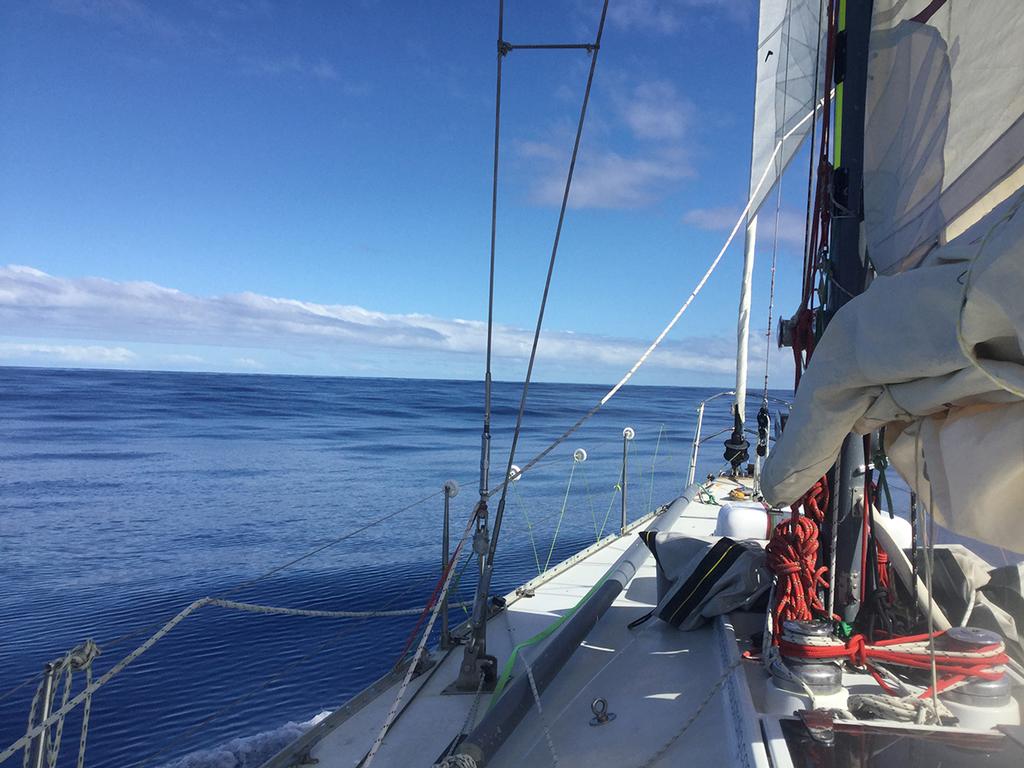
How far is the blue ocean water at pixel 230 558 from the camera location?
5.07m

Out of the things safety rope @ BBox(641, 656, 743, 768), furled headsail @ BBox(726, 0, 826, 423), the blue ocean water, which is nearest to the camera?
safety rope @ BBox(641, 656, 743, 768)

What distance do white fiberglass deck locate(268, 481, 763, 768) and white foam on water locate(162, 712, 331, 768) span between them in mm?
1272

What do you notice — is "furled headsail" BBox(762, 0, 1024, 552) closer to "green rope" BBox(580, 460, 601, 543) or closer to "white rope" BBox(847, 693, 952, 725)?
"white rope" BBox(847, 693, 952, 725)

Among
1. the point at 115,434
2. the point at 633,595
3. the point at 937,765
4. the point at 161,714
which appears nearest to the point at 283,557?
the point at 161,714

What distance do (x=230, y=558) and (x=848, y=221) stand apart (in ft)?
28.0

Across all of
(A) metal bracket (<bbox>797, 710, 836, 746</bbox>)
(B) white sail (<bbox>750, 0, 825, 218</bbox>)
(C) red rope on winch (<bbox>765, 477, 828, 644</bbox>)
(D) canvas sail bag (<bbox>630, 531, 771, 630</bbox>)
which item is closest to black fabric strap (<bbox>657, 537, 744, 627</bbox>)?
(D) canvas sail bag (<bbox>630, 531, 771, 630</bbox>)

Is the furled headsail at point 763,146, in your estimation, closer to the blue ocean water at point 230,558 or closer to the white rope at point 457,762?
the blue ocean water at point 230,558

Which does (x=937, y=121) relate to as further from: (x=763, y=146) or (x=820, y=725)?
(x=763, y=146)

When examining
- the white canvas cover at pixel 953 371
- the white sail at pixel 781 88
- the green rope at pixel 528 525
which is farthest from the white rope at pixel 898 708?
the green rope at pixel 528 525

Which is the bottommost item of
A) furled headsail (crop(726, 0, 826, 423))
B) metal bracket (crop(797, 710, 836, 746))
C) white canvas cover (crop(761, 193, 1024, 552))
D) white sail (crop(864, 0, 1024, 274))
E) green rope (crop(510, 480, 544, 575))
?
green rope (crop(510, 480, 544, 575))

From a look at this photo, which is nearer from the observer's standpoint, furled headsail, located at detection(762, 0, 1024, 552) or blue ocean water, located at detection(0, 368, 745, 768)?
furled headsail, located at detection(762, 0, 1024, 552)

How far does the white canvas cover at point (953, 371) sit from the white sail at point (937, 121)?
52 cm

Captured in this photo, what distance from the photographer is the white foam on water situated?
4262mm

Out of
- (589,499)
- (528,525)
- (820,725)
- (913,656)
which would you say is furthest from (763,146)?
(820,725)
